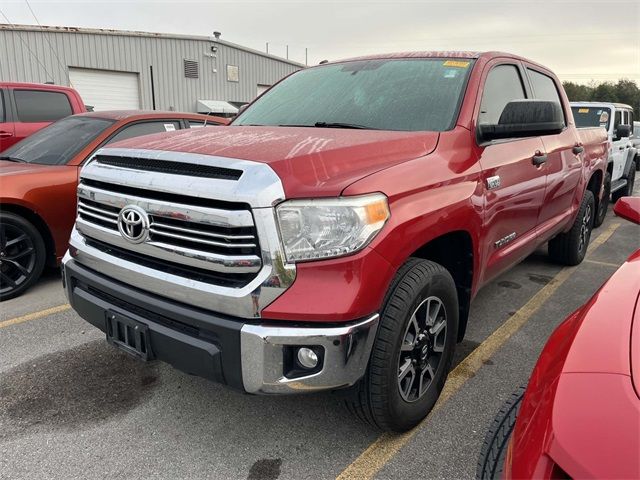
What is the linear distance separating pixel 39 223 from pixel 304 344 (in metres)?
3.40

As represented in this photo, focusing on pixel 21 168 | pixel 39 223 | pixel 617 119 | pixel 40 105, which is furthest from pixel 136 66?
pixel 39 223

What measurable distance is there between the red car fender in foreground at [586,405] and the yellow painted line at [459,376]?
38.9 inches

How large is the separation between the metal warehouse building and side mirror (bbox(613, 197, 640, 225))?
19.5 m

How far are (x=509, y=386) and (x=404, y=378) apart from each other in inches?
35.7

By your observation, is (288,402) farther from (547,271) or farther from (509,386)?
(547,271)

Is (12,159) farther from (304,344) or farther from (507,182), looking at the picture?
(507,182)

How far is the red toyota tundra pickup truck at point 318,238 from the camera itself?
1921mm

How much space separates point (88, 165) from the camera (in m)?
2.56

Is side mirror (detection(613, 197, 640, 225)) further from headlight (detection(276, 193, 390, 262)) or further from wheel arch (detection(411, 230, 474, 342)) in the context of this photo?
headlight (detection(276, 193, 390, 262))

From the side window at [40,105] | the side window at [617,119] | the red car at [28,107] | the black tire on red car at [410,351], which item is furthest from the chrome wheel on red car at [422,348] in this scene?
the side window at [617,119]

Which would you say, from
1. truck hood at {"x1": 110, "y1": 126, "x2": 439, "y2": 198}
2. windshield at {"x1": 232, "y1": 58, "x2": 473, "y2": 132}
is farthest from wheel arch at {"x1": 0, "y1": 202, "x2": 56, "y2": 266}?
truck hood at {"x1": 110, "y1": 126, "x2": 439, "y2": 198}

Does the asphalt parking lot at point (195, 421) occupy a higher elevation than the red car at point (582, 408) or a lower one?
lower

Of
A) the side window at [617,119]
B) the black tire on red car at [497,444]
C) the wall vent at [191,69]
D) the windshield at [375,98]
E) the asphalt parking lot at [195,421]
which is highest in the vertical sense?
the wall vent at [191,69]

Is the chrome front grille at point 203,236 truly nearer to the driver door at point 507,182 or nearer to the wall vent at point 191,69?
the driver door at point 507,182
